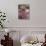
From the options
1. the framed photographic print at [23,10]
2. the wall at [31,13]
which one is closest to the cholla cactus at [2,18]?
the wall at [31,13]

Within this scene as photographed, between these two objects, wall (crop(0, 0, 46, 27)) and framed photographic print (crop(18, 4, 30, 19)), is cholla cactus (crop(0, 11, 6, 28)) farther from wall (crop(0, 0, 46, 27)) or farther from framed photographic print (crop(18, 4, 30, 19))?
framed photographic print (crop(18, 4, 30, 19))

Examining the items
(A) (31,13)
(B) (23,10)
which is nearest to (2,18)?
(B) (23,10)

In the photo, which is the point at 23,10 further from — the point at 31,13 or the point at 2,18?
the point at 2,18

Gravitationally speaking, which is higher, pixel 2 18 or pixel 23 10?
pixel 23 10

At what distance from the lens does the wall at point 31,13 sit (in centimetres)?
390

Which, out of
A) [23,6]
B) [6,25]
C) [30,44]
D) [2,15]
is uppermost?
[23,6]

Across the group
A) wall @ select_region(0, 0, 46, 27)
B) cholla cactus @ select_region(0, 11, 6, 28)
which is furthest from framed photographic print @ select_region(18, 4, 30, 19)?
cholla cactus @ select_region(0, 11, 6, 28)

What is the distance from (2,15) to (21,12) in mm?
543

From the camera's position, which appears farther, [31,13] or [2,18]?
[31,13]

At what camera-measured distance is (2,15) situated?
3.81 metres

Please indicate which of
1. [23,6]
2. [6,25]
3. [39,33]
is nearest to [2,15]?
[6,25]

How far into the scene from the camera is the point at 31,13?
3.90 metres

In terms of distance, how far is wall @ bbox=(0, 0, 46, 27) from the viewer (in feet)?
12.8

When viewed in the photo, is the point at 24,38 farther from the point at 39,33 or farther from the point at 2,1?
the point at 2,1
